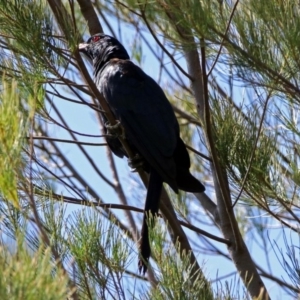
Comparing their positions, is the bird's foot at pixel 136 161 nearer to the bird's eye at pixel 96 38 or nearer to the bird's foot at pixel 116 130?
the bird's foot at pixel 116 130

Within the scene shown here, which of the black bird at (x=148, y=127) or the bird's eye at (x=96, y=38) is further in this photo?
the bird's eye at (x=96, y=38)

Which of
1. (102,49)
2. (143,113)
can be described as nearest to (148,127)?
(143,113)

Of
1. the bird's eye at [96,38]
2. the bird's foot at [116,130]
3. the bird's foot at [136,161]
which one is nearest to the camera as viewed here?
the bird's foot at [116,130]

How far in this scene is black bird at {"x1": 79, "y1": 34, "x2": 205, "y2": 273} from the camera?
3465 mm

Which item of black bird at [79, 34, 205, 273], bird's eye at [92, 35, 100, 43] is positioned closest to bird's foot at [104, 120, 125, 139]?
black bird at [79, 34, 205, 273]

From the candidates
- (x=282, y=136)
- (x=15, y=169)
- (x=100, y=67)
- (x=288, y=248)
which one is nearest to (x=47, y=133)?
(x=100, y=67)

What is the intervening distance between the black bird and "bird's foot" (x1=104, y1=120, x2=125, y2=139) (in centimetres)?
4

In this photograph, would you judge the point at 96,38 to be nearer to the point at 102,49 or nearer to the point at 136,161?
the point at 102,49

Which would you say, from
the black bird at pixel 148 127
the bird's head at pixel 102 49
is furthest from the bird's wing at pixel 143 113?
the bird's head at pixel 102 49

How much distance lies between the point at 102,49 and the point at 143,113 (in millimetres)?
571

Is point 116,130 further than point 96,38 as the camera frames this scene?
No

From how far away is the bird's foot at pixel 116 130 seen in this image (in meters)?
3.40

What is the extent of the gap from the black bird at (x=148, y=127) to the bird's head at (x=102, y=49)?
0.05 m

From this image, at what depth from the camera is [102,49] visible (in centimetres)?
401
